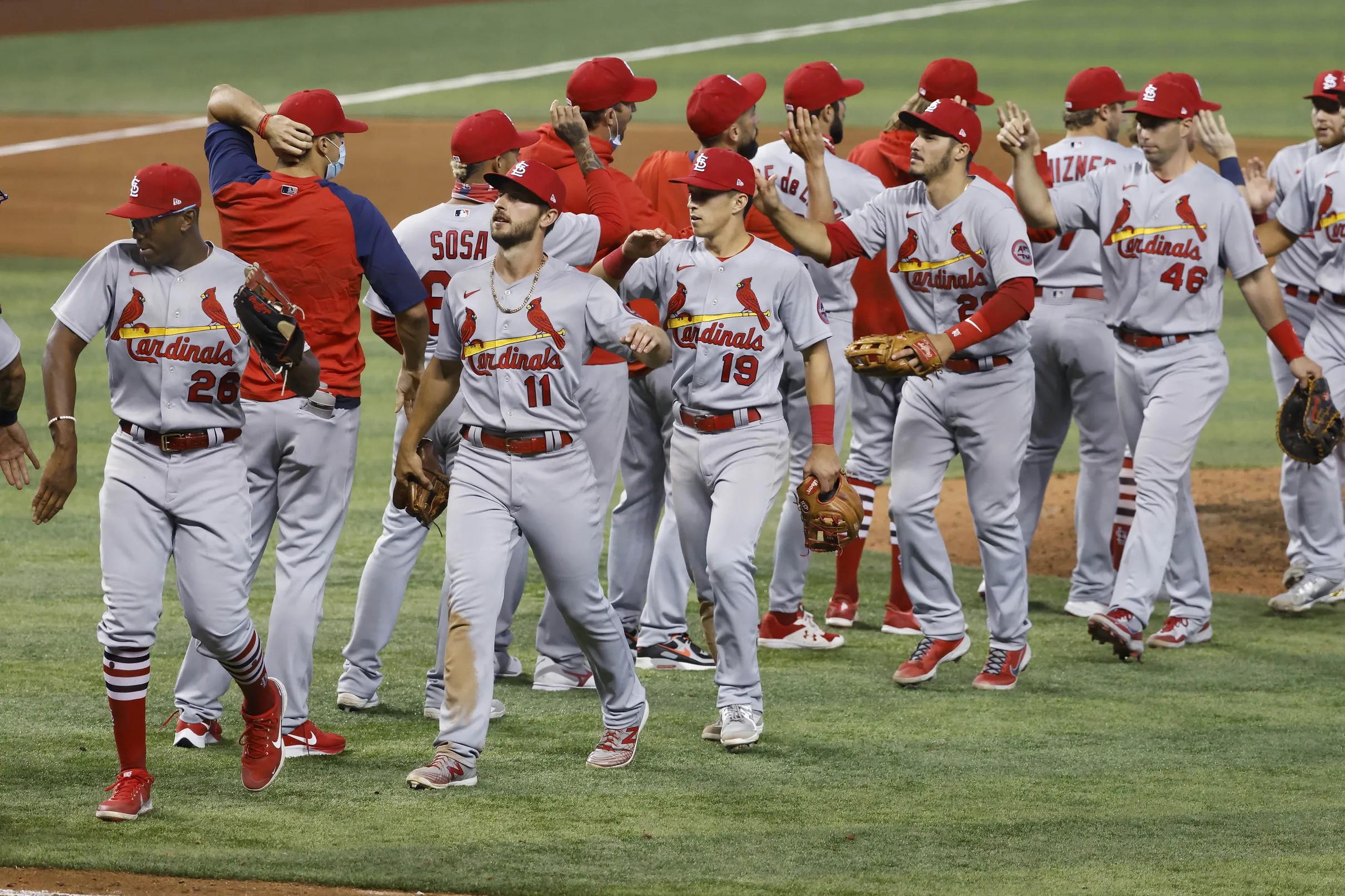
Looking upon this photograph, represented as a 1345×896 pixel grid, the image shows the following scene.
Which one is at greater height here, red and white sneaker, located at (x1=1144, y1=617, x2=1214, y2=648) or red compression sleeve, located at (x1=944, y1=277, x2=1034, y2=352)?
red compression sleeve, located at (x1=944, y1=277, x2=1034, y2=352)

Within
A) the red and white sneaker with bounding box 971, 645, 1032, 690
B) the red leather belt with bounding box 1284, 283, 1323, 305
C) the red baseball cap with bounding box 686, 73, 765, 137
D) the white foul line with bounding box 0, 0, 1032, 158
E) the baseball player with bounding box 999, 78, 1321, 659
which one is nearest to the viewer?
the red baseball cap with bounding box 686, 73, 765, 137

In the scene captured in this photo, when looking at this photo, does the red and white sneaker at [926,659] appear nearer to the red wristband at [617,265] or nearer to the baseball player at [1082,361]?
the baseball player at [1082,361]

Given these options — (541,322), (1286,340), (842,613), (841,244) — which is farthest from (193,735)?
(1286,340)

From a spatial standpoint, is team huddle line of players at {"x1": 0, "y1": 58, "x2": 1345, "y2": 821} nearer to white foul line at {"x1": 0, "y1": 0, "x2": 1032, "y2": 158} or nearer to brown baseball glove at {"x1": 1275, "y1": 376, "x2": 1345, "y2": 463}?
brown baseball glove at {"x1": 1275, "y1": 376, "x2": 1345, "y2": 463}

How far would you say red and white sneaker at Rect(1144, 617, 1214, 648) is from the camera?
6.95m

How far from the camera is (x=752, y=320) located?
5520mm

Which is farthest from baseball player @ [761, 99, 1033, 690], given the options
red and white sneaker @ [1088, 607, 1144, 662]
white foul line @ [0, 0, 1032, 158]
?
white foul line @ [0, 0, 1032, 158]

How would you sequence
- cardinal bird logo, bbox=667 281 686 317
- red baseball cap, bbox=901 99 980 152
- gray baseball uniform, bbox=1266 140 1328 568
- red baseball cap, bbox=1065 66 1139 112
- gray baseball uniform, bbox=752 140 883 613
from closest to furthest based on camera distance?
cardinal bird logo, bbox=667 281 686 317 → red baseball cap, bbox=901 99 980 152 → gray baseball uniform, bbox=752 140 883 613 → red baseball cap, bbox=1065 66 1139 112 → gray baseball uniform, bbox=1266 140 1328 568

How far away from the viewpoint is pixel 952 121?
6062 millimetres

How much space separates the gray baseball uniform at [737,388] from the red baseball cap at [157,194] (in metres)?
1.58

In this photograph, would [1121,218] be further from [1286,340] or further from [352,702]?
[352,702]

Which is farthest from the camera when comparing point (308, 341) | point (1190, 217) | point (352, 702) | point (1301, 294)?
point (1301, 294)

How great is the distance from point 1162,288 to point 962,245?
1002 mm

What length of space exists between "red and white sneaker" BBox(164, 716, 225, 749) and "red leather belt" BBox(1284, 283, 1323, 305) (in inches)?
208
